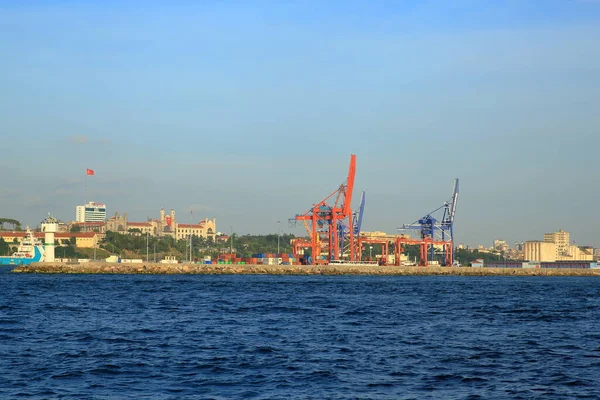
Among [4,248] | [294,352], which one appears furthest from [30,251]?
[294,352]

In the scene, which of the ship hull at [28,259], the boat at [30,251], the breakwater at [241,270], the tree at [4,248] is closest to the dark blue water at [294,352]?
the breakwater at [241,270]

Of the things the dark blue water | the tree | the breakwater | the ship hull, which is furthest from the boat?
the dark blue water

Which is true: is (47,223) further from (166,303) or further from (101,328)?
(101,328)

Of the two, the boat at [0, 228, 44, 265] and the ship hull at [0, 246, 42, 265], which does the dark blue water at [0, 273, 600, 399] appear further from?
the boat at [0, 228, 44, 265]

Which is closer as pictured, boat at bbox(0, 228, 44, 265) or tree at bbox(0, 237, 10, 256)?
boat at bbox(0, 228, 44, 265)

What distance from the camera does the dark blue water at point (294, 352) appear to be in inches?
770

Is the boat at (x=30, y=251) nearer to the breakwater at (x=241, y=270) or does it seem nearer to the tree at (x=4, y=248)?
the breakwater at (x=241, y=270)

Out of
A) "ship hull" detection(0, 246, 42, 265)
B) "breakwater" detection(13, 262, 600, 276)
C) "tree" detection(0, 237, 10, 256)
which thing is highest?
"tree" detection(0, 237, 10, 256)

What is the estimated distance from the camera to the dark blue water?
19.6 metres

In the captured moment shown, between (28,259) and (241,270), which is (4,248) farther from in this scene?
(241,270)

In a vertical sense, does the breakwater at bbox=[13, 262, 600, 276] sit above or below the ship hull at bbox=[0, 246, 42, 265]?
below

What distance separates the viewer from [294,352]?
84.7 ft

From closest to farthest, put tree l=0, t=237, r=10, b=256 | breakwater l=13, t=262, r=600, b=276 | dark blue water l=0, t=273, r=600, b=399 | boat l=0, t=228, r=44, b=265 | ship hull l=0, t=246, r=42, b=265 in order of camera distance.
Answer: dark blue water l=0, t=273, r=600, b=399 < breakwater l=13, t=262, r=600, b=276 < ship hull l=0, t=246, r=42, b=265 < boat l=0, t=228, r=44, b=265 < tree l=0, t=237, r=10, b=256

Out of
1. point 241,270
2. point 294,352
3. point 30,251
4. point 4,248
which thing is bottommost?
point 241,270
